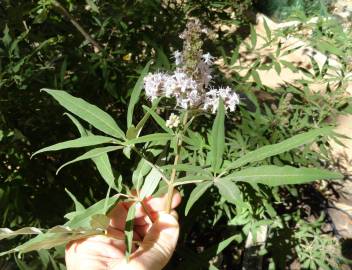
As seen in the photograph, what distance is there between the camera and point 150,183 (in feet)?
4.37

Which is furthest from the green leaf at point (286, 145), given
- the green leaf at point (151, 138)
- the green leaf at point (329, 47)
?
the green leaf at point (329, 47)

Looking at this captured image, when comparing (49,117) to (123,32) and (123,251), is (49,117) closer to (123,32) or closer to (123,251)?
(123,32)

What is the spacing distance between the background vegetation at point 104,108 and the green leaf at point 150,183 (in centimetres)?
47

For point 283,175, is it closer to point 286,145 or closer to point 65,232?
point 286,145

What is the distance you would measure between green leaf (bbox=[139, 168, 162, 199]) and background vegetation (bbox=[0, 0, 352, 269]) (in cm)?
47

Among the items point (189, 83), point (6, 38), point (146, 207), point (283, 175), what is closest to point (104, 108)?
point (6, 38)

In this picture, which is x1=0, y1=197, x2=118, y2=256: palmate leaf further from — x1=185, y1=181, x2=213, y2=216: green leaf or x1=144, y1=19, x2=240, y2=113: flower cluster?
x1=144, y1=19, x2=240, y2=113: flower cluster

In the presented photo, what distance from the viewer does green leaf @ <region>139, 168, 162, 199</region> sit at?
4.35 ft

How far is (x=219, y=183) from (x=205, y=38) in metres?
1.78

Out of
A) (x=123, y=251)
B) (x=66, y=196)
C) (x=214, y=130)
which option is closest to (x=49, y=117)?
(x=66, y=196)

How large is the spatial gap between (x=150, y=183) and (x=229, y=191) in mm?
389

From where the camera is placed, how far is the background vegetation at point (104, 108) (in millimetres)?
1836

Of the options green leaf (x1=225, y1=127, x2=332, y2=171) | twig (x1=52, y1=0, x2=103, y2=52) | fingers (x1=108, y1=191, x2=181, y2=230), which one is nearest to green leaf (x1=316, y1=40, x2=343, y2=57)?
green leaf (x1=225, y1=127, x2=332, y2=171)

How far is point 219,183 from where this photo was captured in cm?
108
